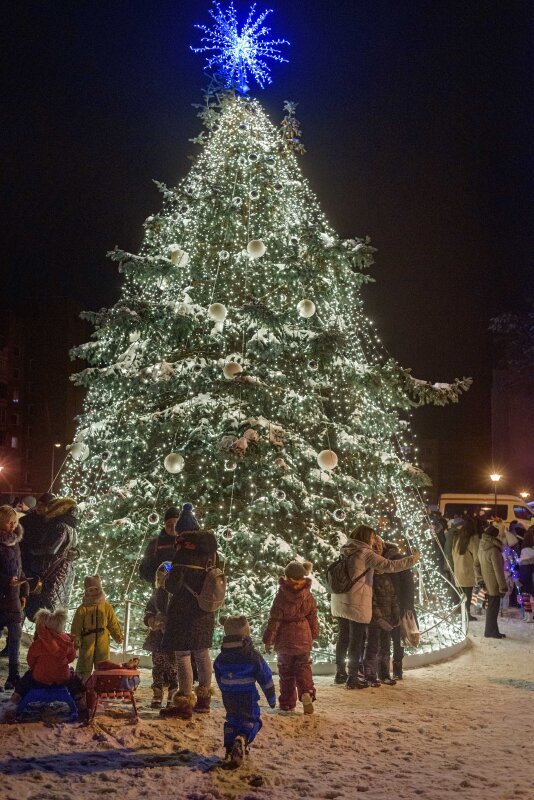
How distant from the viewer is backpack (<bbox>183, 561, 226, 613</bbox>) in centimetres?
729

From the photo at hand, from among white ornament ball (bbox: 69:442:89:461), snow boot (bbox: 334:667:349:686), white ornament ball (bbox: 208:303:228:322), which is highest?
white ornament ball (bbox: 208:303:228:322)

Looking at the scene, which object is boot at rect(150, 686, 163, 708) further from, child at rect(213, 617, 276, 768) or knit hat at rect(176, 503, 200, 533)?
child at rect(213, 617, 276, 768)

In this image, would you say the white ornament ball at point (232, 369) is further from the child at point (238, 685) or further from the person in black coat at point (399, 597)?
the child at point (238, 685)

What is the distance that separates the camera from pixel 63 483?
1291 centimetres

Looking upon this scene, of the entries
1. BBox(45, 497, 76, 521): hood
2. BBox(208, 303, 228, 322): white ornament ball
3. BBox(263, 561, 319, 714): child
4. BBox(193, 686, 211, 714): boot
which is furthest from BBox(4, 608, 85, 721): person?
BBox(208, 303, 228, 322): white ornament ball

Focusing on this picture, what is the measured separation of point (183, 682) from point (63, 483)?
6.38m

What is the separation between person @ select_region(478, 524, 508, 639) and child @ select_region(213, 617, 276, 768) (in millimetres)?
8296

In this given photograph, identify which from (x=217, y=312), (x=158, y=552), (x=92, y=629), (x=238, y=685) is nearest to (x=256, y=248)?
(x=217, y=312)

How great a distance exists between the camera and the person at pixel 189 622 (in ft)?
23.9

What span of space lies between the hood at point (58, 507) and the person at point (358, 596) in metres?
3.66

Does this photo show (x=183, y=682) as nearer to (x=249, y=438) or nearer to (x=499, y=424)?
(x=249, y=438)

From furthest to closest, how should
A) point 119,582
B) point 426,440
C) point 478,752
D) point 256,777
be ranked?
1. point 426,440
2. point 119,582
3. point 478,752
4. point 256,777

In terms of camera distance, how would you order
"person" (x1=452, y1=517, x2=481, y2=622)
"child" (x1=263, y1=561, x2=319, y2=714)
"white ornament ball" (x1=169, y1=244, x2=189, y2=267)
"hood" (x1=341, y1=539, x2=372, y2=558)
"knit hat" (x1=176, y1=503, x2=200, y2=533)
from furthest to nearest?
Answer: "person" (x1=452, y1=517, x2=481, y2=622) → "white ornament ball" (x1=169, y1=244, x2=189, y2=267) → "hood" (x1=341, y1=539, x2=372, y2=558) → "knit hat" (x1=176, y1=503, x2=200, y2=533) → "child" (x1=263, y1=561, x2=319, y2=714)

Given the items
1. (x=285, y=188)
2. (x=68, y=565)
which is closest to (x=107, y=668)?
(x=68, y=565)
